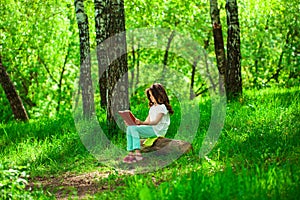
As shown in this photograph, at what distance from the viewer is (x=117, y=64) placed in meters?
9.11

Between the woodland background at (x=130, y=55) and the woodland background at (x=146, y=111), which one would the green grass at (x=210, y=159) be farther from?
the woodland background at (x=130, y=55)

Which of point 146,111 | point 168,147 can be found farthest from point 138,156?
point 146,111

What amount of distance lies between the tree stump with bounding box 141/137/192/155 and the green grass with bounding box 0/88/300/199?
5.4 inches

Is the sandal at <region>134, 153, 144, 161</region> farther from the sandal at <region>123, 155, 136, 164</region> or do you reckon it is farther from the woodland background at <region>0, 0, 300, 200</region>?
the woodland background at <region>0, 0, 300, 200</region>

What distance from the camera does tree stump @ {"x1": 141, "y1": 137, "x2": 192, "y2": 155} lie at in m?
7.62

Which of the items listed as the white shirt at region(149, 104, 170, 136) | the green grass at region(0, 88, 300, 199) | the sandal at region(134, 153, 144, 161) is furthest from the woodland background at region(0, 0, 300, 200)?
the white shirt at region(149, 104, 170, 136)

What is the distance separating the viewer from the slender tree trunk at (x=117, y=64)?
9.05 metres

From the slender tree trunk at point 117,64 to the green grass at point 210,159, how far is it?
719 mm

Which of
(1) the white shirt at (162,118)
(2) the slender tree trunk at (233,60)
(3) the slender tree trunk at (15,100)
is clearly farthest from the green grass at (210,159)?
(3) the slender tree trunk at (15,100)

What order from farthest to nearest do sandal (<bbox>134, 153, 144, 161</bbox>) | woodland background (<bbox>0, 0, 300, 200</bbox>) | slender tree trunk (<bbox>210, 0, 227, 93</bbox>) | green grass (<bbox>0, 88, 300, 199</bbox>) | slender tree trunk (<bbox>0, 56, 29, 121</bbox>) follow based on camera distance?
1. slender tree trunk (<bbox>0, 56, 29, 121</bbox>)
2. slender tree trunk (<bbox>210, 0, 227, 93</bbox>)
3. sandal (<bbox>134, 153, 144, 161</bbox>)
4. woodland background (<bbox>0, 0, 300, 200</bbox>)
5. green grass (<bbox>0, 88, 300, 199</bbox>)

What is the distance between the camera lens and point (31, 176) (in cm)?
780

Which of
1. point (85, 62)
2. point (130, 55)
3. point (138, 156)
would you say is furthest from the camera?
point (130, 55)

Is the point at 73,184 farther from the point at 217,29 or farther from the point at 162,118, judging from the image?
the point at 217,29

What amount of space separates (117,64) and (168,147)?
2.17m
